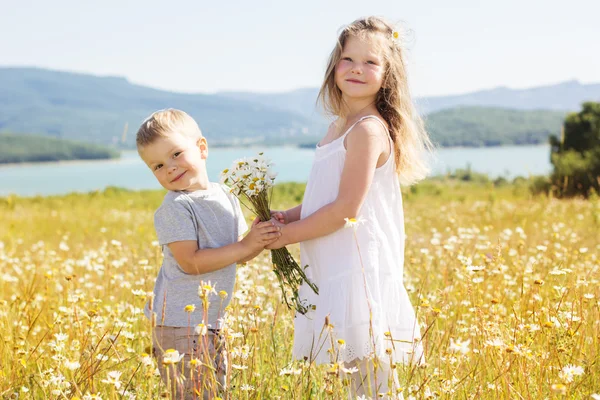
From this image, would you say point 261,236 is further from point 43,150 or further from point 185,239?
point 43,150

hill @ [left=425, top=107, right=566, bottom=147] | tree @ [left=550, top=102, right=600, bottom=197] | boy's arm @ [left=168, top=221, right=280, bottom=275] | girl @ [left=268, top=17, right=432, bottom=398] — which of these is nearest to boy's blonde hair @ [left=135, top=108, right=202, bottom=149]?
boy's arm @ [left=168, top=221, right=280, bottom=275]


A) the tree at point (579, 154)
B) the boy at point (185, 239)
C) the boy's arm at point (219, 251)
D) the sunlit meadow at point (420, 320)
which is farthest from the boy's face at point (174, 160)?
the tree at point (579, 154)

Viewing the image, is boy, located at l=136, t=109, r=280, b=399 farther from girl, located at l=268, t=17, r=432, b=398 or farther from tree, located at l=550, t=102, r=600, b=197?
tree, located at l=550, t=102, r=600, b=197

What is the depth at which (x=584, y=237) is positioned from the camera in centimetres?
698

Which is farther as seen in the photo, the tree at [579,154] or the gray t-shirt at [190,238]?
the tree at [579,154]

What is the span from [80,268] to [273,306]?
275 cm

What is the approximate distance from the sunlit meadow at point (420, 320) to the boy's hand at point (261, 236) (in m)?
0.26

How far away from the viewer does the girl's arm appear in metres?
2.52

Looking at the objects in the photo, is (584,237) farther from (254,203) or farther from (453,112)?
(453,112)

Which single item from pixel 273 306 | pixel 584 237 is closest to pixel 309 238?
pixel 273 306

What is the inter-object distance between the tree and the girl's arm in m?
12.1

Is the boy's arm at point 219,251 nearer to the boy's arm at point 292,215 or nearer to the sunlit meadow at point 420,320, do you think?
the sunlit meadow at point 420,320

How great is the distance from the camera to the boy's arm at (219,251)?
2.49 meters

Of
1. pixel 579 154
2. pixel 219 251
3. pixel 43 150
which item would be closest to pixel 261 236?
pixel 219 251
